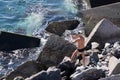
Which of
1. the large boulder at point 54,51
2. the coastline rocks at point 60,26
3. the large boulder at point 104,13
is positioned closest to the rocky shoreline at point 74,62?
the large boulder at point 54,51

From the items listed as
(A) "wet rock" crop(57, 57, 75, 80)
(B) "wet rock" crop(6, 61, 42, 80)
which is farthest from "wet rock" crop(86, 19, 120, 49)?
(B) "wet rock" crop(6, 61, 42, 80)

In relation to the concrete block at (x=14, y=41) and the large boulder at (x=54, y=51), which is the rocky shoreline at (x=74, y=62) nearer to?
the large boulder at (x=54, y=51)

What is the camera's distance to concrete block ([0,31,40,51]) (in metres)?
23.7

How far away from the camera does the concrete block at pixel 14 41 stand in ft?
77.6

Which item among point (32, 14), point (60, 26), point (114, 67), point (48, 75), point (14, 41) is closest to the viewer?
point (114, 67)

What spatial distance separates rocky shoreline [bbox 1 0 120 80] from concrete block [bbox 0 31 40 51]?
3502mm

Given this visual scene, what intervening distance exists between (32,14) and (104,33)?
9.66m

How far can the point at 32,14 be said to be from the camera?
97.5 feet

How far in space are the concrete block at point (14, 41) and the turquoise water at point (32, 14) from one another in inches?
19.0

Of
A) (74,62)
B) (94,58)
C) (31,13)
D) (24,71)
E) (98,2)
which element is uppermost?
(98,2)

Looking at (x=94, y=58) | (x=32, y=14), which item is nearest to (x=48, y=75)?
(x=94, y=58)

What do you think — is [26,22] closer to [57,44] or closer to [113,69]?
[57,44]

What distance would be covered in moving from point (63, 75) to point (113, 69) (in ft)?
8.61

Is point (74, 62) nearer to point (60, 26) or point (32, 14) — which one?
point (60, 26)
